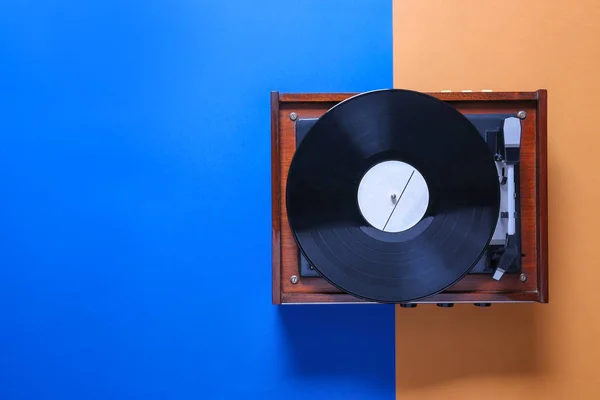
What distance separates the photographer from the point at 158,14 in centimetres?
102

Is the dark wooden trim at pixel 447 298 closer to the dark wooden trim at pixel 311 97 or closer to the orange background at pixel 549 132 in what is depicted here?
the orange background at pixel 549 132

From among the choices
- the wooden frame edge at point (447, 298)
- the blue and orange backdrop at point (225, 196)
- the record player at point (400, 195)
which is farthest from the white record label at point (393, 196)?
the blue and orange backdrop at point (225, 196)

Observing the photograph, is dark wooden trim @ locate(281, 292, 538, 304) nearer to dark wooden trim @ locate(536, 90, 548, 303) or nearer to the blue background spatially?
dark wooden trim @ locate(536, 90, 548, 303)

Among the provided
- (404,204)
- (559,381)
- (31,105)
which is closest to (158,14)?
(31,105)

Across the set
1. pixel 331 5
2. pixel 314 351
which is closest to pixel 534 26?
pixel 331 5

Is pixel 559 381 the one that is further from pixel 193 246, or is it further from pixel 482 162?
pixel 193 246

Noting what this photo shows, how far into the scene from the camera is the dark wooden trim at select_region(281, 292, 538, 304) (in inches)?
33.3

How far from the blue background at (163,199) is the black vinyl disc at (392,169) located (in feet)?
0.84

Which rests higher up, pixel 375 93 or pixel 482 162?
pixel 375 93

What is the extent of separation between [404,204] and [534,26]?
53cm

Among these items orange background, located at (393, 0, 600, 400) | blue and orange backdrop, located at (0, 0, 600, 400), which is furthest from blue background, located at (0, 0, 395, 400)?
orange background, located at (393, 0, 600, 400)

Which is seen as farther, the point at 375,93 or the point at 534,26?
the point at 534,26

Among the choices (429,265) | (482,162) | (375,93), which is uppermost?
(375,93)

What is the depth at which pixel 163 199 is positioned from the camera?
1.03m
